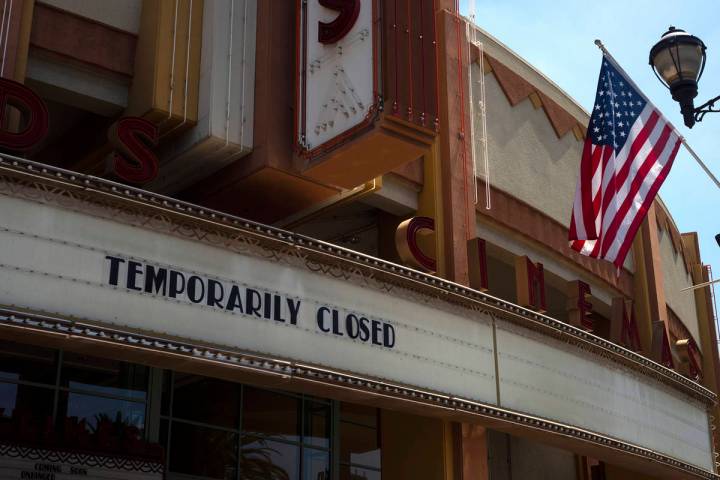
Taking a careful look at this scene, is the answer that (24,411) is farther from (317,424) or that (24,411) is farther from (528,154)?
(528,154)

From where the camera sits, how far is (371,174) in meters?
15.3

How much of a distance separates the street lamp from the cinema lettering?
509 cm

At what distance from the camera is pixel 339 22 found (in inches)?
599

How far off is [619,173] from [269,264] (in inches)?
271

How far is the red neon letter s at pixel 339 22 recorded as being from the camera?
1505 cm

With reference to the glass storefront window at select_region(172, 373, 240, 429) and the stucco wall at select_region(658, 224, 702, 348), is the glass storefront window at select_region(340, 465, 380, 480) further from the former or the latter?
the stucco wall at select_region(658, 224, 702, 348)

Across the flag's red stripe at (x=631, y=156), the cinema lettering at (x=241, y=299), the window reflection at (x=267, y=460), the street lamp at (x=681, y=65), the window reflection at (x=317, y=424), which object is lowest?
the window reflection at (x=267, y=460)

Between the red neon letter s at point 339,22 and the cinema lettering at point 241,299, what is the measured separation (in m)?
3.88

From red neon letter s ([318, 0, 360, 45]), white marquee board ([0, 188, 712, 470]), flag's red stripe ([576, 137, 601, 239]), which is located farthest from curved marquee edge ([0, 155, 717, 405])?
red neon letter s ([318, 0, 360, 45])

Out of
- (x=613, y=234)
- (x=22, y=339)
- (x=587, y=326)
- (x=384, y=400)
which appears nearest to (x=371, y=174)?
(x=384, y=400)

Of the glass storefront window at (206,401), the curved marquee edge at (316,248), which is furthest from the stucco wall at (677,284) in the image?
the glass storefront window at (206,401)

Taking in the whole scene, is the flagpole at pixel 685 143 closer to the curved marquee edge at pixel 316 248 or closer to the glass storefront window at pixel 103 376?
the curved marquee edge at pixel 316 248

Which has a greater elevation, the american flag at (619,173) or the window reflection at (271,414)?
the american flag at (619,173)

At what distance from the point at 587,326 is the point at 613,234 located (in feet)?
10.6
